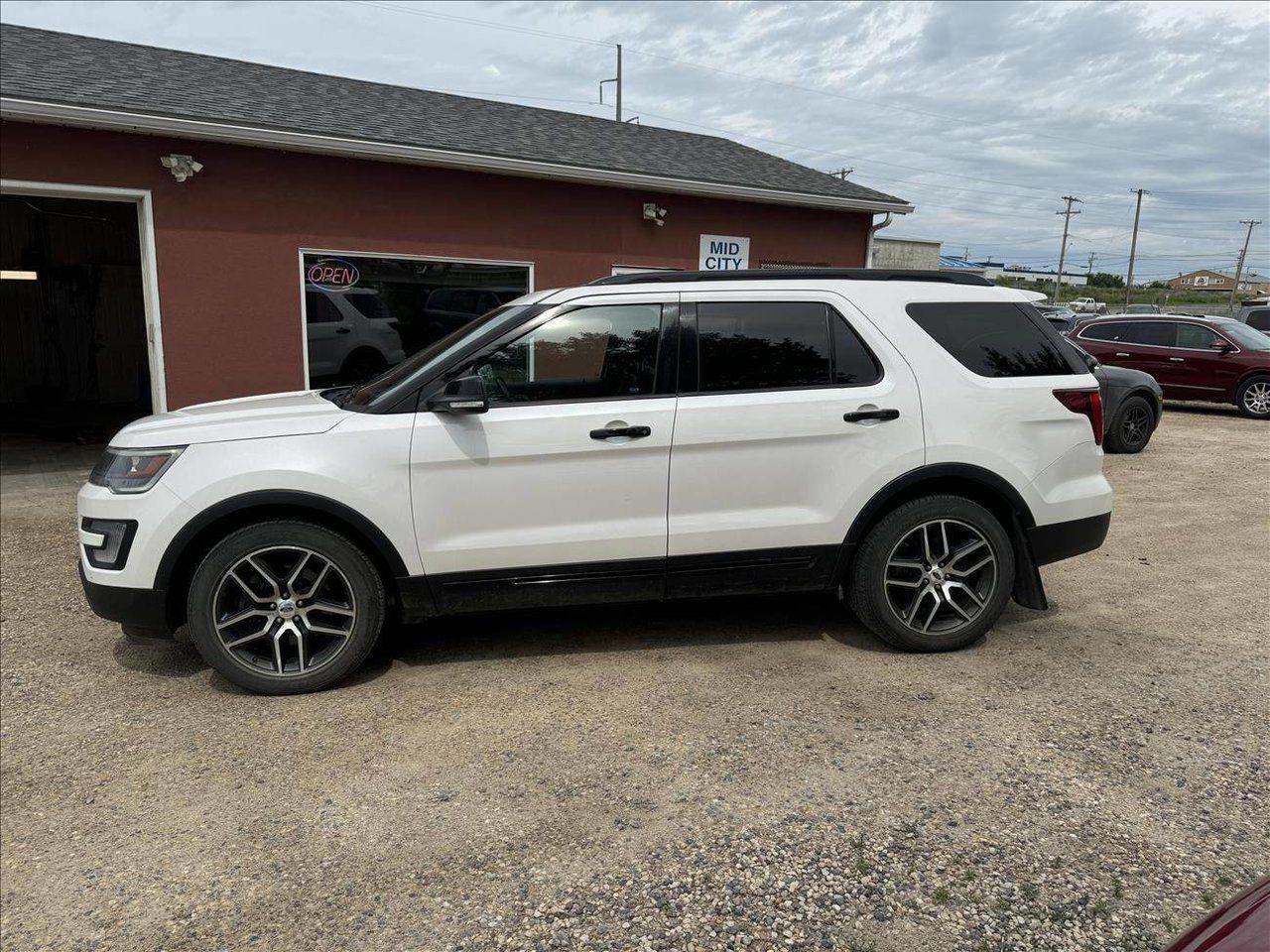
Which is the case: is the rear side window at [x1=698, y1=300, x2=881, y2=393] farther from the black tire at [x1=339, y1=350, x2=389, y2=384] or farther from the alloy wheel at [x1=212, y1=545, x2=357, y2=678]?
the black tire at [x1=339, y1=350, x2=389, y2=384]

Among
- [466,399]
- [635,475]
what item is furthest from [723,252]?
[466,399]

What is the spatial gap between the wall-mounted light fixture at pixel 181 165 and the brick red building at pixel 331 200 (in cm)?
2

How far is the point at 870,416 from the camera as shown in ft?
14.0

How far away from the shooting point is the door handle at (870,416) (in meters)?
4.27

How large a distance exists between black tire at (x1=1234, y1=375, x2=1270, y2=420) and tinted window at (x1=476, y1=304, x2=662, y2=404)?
14.8 meters

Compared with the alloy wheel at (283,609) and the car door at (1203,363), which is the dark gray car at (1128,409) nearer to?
the car door at (1203,363)

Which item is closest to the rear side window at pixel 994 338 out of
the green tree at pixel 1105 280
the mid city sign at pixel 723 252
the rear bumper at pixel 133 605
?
the rear bumper at pixel 133 605

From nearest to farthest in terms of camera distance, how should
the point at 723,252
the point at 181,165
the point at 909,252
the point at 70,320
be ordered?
the point at 181,165
the point at 723,252
the point at 70,320
the point at 909,252

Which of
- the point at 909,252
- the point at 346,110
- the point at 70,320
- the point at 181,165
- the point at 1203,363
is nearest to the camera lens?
the point at 181,165

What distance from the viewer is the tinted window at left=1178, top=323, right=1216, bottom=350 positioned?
49.7 ft

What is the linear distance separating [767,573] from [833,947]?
81.3 inches

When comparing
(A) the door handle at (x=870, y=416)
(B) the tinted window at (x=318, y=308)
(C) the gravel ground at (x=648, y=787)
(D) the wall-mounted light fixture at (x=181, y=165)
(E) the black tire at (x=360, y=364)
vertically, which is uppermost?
(D) the wall-mounted light fixture at (x=181, y=165)

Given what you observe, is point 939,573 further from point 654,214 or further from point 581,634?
point 654,214

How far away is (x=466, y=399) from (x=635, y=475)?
0.85 metres
